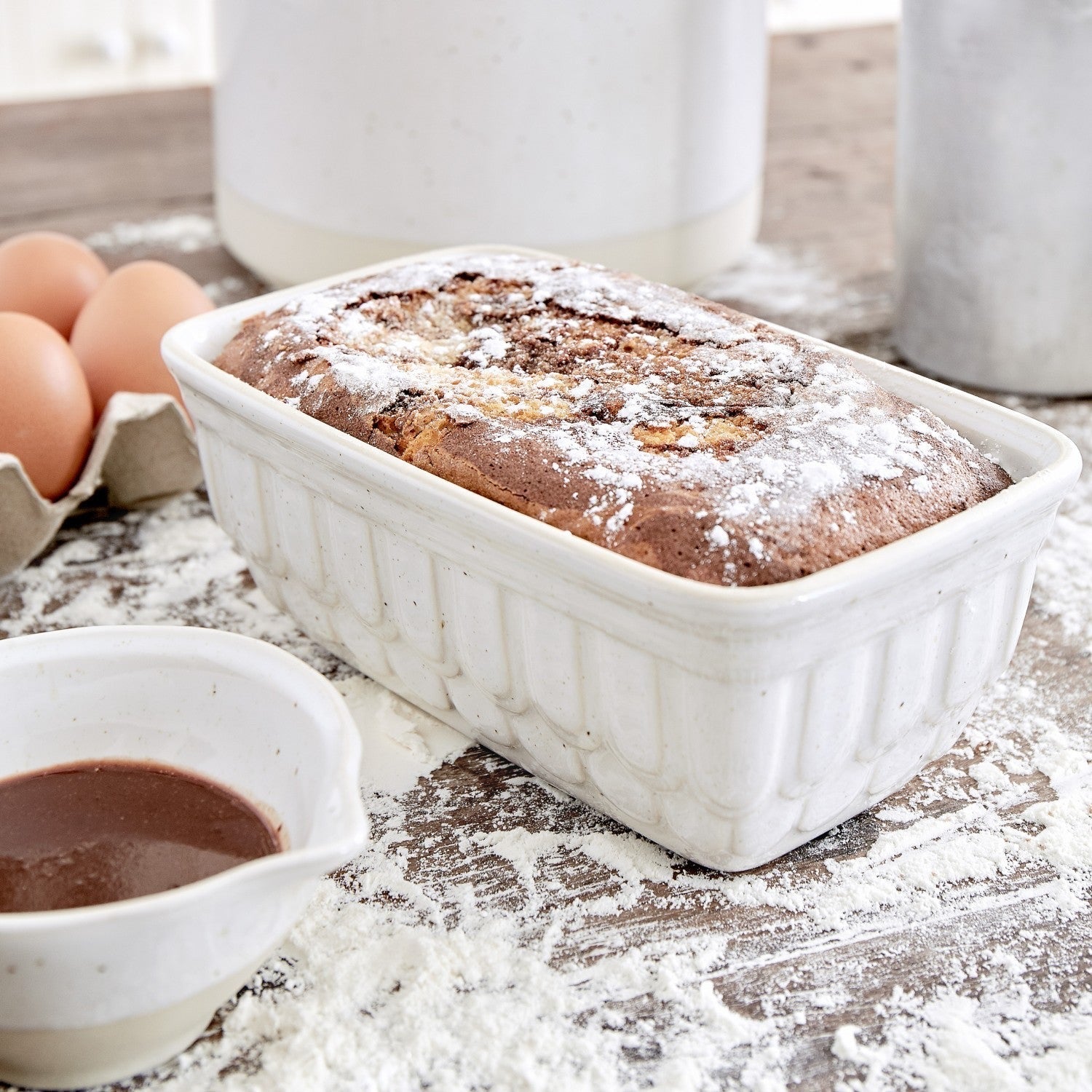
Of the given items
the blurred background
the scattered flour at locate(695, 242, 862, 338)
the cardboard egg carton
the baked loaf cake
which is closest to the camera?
the baked loaf cake

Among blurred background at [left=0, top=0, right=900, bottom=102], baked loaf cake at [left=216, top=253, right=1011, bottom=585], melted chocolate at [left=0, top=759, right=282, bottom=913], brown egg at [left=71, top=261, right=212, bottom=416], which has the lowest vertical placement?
blurred background at [left=0, top=0, right=900, bottom=102]

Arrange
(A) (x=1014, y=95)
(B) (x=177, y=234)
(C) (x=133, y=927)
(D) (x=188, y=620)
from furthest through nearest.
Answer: (B) (x=177, y=234)
(A) (x=1014, y=95)
(D) (x=188, y=620)
(C) (x=133, y=927)

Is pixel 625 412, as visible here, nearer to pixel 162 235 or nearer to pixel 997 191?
pixel 997 191

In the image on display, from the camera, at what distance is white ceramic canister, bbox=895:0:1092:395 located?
3.55 ft

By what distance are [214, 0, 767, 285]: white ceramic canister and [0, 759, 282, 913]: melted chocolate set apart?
2.24ft

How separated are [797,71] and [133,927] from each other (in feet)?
6.15

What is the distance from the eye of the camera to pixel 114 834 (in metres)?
0.59

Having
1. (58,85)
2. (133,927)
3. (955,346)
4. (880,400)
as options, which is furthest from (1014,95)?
(58,85)

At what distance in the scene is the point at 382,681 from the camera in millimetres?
807

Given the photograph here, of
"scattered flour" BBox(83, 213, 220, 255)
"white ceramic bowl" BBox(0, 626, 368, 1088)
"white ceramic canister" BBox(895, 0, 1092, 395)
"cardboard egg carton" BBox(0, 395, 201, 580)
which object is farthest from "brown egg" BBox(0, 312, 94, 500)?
"white ceramic canister" BBox(895, 0, 1092, 395)

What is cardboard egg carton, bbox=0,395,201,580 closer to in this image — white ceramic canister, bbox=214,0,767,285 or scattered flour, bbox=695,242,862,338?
white ceramic canister, bbox=214,0,767,285

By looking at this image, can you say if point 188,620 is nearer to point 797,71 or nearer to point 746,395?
point 746,395

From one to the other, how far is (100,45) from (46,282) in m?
1.77

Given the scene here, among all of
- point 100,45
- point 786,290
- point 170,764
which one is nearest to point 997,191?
point 786,290
